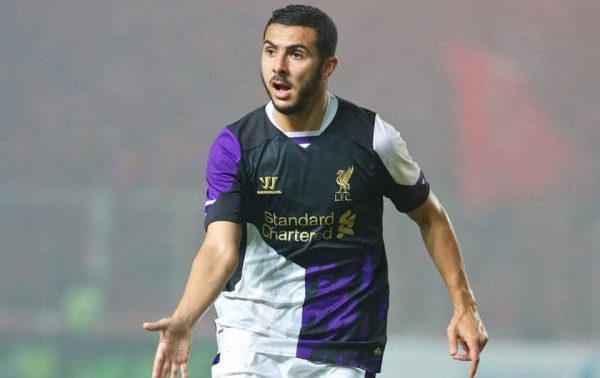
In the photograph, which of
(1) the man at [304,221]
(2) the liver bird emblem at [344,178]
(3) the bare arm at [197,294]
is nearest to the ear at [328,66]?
(1) the man at [304,221]

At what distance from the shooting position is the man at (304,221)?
10.7 feet

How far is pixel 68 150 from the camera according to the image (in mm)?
5680

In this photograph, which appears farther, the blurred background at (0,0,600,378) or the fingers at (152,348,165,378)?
the blurred background at (0,0,600,378)

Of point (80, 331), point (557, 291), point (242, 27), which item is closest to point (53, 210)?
point (80, 331)

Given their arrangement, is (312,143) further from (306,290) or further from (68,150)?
(68,150)

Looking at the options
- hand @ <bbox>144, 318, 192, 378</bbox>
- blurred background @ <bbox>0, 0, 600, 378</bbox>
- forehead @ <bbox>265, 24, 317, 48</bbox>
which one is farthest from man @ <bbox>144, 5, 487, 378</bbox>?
blurred background @ <bbox>0, 0, 600, 378</bbox>

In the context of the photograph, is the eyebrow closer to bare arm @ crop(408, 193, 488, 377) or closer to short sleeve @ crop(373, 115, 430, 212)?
short sleeve @ crop(373, 115, 430, 212)

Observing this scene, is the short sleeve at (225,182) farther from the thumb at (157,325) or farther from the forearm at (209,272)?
the thumb at (157,325)

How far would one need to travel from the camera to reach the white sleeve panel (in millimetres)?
3283

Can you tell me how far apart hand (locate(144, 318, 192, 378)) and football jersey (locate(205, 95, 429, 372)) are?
472 millimetres

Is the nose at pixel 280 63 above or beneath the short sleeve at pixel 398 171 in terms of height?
above

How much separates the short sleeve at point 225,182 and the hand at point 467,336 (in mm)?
622

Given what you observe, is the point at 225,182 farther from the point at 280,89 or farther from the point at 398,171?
the point at 398,171

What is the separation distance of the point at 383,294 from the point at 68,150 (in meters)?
2.67
